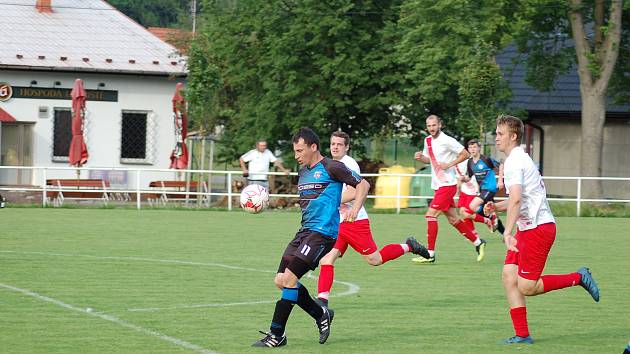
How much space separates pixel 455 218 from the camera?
17.5 m

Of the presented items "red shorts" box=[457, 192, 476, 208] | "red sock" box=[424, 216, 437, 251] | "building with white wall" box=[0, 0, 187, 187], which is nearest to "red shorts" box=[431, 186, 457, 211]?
"red sock" box=[424, 216, 437, 251]

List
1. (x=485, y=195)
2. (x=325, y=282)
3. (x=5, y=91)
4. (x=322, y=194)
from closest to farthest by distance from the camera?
(x=322, y=194)
(x=325, y=282)
(x=485, y=195)
(x=5, y=91)

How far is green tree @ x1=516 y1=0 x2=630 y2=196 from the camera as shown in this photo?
112ft

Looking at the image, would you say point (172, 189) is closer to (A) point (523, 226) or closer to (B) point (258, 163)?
(B) point (258, 163)

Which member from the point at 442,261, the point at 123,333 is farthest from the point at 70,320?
the point at 442,261

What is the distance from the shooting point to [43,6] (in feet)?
144

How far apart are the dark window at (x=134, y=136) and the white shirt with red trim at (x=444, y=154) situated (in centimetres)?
2514

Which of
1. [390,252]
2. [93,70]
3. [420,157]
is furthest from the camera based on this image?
[93,70]

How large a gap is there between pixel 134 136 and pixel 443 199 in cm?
2543

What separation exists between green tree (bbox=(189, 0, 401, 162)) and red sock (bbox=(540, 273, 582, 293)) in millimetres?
27736

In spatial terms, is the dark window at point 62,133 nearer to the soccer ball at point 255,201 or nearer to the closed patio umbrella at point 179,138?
the closed patio umbrella at point 179,138

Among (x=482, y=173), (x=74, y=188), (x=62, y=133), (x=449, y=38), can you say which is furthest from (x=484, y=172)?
(x=62, y=133)

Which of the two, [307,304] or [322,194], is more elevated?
[322,194]

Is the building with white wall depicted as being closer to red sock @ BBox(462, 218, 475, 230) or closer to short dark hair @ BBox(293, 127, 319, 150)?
red sock @ BBox(462, 218, 475, 230)
